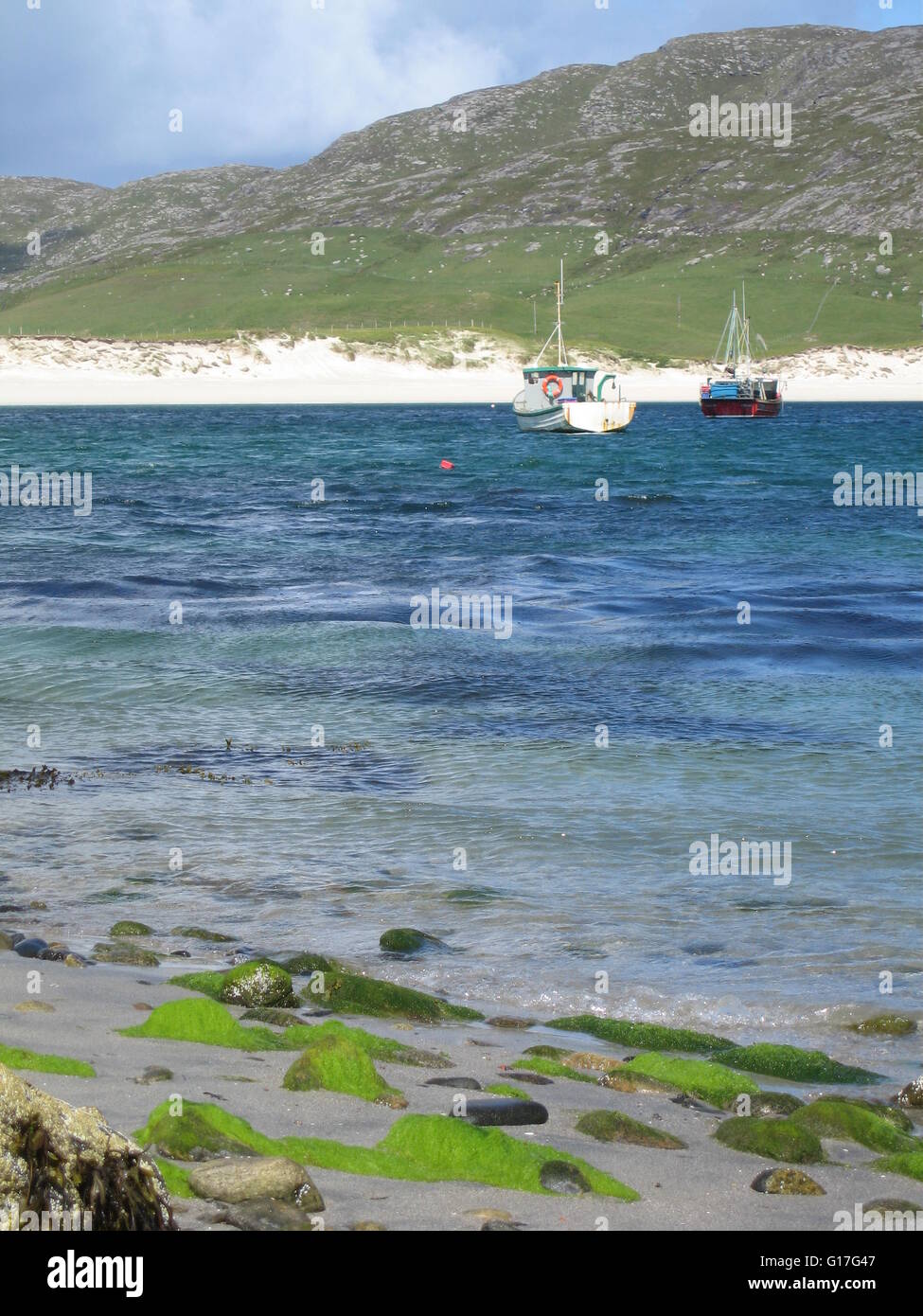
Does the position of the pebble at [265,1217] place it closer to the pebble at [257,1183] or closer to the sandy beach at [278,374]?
the pebble at [257,1183]

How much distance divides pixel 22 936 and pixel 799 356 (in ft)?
590

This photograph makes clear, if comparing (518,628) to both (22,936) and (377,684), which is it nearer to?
(377,684)

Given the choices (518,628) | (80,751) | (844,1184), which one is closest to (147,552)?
(518,628)

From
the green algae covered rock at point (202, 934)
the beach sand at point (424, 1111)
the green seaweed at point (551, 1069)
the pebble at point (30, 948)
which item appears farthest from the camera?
the green algae covered rock at point (202, 934)

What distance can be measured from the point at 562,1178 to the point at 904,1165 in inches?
69.1

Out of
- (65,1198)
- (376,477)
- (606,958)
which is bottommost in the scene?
(606,958)

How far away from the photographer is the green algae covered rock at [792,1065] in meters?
8.02

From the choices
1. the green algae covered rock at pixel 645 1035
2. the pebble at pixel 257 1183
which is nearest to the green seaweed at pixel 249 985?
A: the green algae covered rock at pixel 645 1035

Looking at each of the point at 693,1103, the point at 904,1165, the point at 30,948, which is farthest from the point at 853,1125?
the point at 30,948

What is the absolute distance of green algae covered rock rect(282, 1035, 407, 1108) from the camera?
6984mm

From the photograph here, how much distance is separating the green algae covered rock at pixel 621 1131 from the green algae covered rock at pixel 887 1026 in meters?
2.61

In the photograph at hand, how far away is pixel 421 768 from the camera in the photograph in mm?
15453

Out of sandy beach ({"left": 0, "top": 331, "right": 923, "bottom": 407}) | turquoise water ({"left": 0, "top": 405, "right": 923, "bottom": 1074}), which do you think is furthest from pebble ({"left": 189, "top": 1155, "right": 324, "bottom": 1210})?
sandy beach ({"left": 0, "top": 331, "right": 923, "bottom": 407})

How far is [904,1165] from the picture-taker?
21.2 feet
